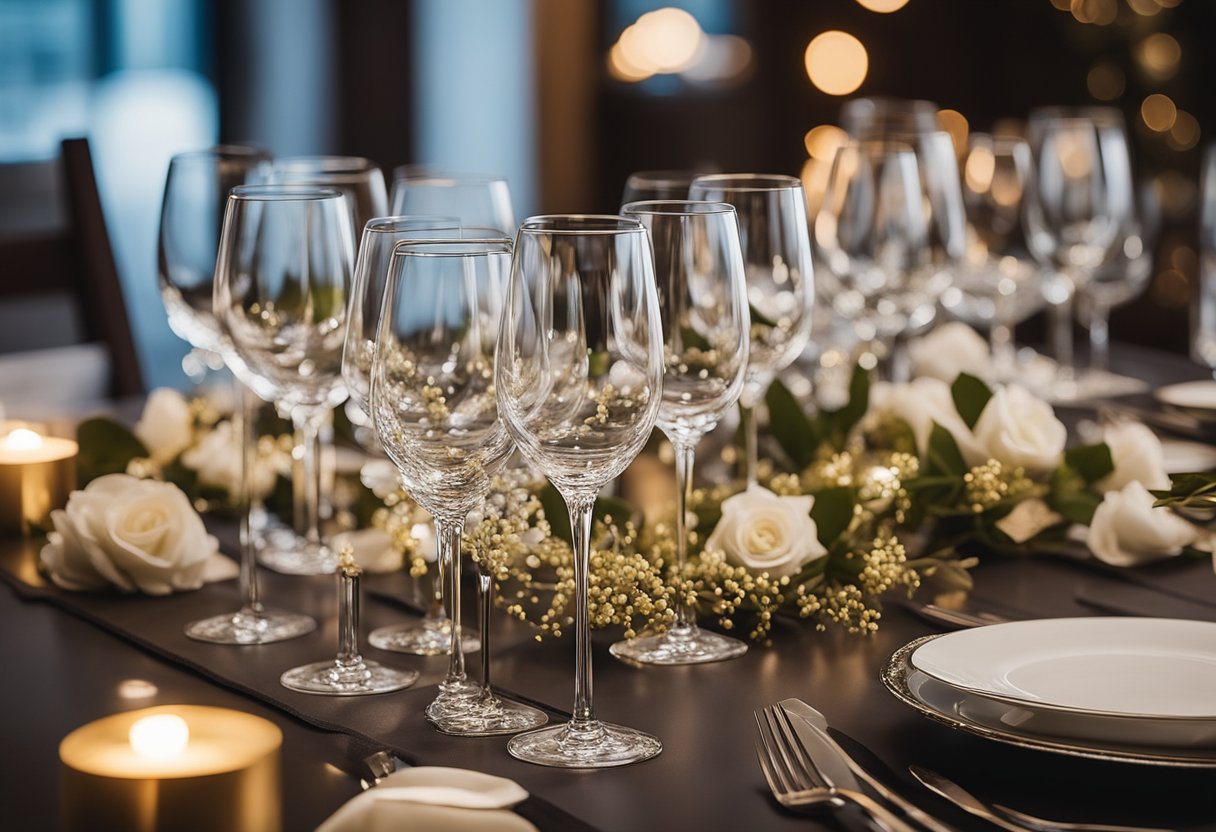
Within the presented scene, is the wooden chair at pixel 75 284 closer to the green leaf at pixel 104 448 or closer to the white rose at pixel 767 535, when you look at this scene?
the green leaf at pixel 104 448

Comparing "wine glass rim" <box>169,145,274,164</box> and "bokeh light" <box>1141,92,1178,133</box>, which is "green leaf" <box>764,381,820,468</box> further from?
"bokeh light" <box>1141,92,1178,133</box>

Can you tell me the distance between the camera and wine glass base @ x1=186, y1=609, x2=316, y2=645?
117cm

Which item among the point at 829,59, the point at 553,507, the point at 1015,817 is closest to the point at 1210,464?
the point at 553,507

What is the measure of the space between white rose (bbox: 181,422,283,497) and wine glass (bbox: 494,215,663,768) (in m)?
0.68

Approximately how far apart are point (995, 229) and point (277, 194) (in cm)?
131

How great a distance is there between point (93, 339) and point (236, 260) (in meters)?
1.17

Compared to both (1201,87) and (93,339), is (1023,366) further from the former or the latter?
(1201,87)

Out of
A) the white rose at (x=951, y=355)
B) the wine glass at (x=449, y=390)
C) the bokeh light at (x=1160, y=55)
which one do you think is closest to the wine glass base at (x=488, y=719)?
the wine glass at (x=449, y=390)

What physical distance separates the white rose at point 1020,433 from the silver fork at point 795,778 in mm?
529

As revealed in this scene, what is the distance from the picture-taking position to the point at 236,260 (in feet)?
4.01

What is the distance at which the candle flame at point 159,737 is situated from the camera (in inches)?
32.7

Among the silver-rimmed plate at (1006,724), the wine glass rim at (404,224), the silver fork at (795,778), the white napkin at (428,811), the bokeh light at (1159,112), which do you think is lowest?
the silver fork at (795,778)

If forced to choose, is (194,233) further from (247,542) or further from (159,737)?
(159,737)

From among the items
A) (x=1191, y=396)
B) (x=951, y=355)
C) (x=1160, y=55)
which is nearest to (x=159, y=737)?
(x=951, y=355)
